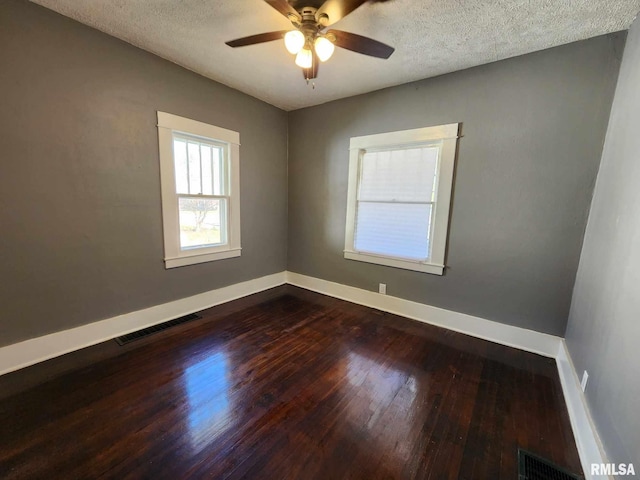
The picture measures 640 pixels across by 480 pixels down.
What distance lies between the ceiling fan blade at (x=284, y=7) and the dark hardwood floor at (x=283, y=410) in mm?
2479

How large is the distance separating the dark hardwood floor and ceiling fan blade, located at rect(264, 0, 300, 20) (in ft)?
8.13

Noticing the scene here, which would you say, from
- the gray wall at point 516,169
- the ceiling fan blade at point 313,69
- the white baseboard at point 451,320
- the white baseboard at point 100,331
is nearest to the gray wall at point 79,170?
the white baseboard at point 100,331

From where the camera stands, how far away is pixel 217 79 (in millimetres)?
2973

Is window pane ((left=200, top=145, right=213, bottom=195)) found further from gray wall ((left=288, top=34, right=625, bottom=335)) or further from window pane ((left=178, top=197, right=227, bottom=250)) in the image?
gray wall ((left=288, top=34, right=625, bottom=335))

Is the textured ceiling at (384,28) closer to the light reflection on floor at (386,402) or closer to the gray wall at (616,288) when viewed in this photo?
the gray wall at (616,288)

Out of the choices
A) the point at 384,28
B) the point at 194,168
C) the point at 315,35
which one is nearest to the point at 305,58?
the point at 315,35

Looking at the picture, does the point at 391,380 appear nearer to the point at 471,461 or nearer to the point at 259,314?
the point at 471,461

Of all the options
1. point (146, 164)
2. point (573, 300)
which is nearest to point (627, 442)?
point (573, 300)

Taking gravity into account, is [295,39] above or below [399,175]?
above

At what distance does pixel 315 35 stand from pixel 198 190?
2069mm

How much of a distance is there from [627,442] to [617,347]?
1.40 feet

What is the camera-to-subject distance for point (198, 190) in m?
3.04

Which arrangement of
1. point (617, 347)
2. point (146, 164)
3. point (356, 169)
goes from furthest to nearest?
point (356, 169), point (146, 164), point (617, 347)

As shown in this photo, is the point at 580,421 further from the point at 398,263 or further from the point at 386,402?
the point at 398,263
